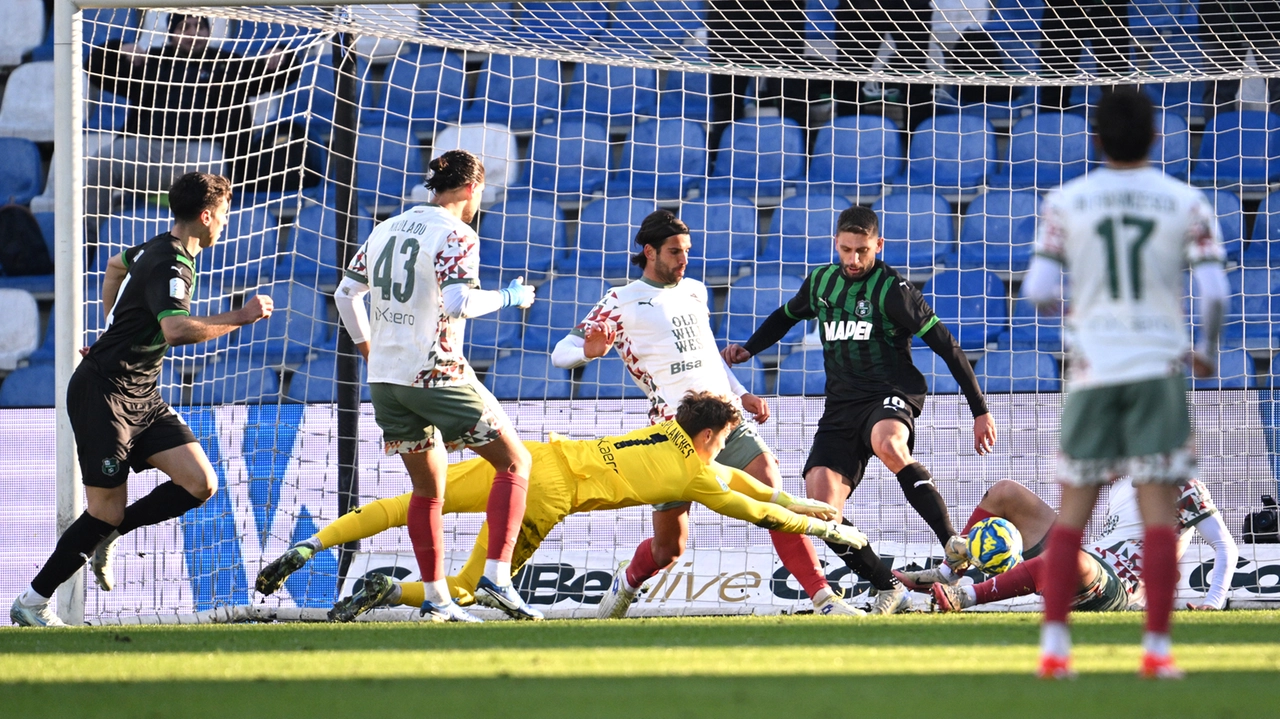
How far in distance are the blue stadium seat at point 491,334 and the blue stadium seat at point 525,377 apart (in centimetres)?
13

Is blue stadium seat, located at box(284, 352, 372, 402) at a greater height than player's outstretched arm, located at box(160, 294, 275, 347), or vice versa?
player's outstretched arm, located at box(160, 294, 275, 347)

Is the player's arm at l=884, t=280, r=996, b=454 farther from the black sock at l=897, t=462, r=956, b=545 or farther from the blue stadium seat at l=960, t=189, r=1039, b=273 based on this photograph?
the blue stadium seat at l=960, t=189, r=1039, b=273

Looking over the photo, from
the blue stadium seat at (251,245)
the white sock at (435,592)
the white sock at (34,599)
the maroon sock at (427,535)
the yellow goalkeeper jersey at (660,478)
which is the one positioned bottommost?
the white sock at (34,599)

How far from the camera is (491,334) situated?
968 cm

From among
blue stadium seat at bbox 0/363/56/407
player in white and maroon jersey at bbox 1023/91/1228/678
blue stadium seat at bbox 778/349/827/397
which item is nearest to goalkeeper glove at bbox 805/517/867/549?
player in white and maroon jersey at bbox 1023/91/1228/678

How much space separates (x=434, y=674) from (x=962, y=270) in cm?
682

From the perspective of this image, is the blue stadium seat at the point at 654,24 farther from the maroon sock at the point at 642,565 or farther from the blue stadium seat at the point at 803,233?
the maroon sock at the point at 642,565

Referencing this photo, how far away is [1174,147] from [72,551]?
25.0ft

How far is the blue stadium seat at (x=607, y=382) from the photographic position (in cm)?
870

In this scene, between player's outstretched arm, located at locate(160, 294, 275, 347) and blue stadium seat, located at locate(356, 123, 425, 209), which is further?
blue stadium seat, located at locate(356, 123, 425, 209)

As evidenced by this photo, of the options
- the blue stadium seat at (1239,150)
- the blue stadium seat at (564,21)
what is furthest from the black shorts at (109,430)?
the blue stadium seat at (1239,150)

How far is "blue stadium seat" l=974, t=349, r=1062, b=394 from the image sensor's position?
8984 millimetres

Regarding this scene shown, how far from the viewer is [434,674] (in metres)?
3.31

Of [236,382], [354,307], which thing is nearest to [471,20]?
[236,382]
